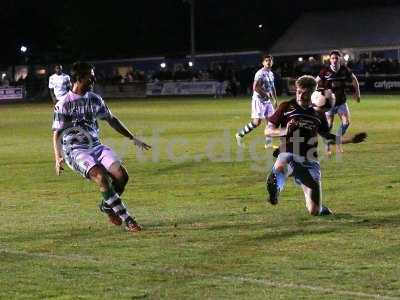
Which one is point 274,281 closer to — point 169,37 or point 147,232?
point 147,232

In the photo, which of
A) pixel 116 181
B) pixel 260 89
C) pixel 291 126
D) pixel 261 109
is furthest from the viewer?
pixel 261 109

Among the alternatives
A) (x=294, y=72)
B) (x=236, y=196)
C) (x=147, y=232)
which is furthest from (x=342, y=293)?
(x=294, y=72)

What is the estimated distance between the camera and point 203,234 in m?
10.3

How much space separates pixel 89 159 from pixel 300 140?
2602 mm

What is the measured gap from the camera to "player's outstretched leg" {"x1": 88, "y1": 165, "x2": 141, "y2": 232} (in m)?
10.4

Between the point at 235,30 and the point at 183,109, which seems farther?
the point at 235,30

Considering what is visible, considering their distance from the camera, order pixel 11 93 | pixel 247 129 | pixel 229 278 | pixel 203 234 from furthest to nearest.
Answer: pixel 11 93 → pixel 247 129 → pixel 203 234 → pixel 229 278

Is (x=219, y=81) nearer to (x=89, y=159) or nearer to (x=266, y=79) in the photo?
(x=266, y=79)

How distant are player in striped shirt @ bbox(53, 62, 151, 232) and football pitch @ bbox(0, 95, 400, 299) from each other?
39cm

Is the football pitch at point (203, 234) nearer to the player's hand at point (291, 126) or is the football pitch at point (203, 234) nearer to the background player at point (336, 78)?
the player's hand at point (291, 126)

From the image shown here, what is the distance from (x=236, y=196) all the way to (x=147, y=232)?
10.6 feet

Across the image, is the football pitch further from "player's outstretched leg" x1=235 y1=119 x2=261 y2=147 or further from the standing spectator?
the standing spectator

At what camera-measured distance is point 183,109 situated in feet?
133

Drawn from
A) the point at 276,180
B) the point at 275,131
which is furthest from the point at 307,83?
the point at 276,180
